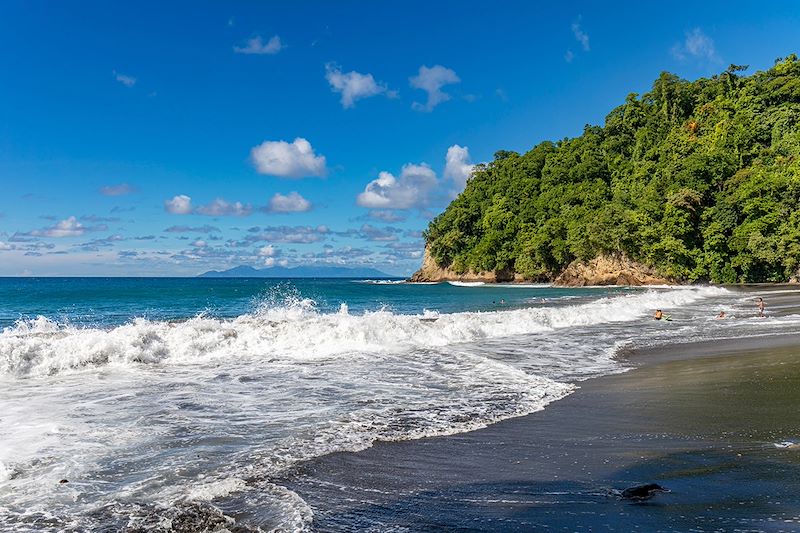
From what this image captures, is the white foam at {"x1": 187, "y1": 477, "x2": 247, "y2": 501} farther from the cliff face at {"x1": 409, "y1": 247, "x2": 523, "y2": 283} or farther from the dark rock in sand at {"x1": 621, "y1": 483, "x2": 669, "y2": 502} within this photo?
the cliff face at {"x1": 409, "y1": 247, "x2": 523, "y2": 283}

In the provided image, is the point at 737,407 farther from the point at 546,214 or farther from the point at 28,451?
the point at 546,214

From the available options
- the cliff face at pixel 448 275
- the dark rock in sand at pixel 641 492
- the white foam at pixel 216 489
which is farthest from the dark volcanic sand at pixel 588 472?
the cliff face at pixel 448 275

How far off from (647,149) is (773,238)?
39942 millimetres

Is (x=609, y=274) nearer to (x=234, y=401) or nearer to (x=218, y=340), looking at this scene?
(x=218, y=340)

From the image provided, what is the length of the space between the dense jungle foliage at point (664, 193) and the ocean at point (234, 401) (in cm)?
5323

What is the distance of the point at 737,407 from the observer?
818 cm

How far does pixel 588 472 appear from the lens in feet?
18.1

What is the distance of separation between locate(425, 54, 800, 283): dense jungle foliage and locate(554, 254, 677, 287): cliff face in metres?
1.21

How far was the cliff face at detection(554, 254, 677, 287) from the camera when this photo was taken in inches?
2982

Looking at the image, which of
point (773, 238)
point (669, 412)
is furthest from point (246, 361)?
point (773, 238)

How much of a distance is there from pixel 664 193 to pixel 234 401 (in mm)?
79601

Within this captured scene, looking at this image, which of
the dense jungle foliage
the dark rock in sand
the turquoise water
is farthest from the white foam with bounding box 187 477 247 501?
the dense jungle foliage

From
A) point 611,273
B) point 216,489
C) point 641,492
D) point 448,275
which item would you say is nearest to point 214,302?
point 216,489

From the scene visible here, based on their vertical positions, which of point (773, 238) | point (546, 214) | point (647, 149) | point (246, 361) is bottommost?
point (246, 361)
